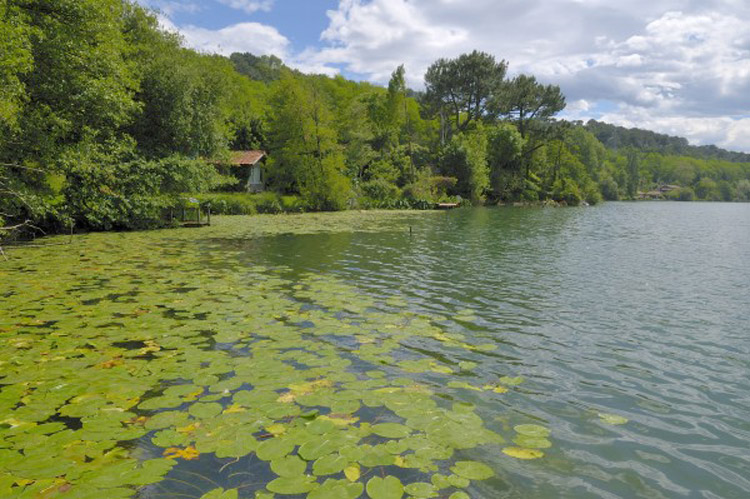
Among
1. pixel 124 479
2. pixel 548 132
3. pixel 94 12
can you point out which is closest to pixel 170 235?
pixel 94 12

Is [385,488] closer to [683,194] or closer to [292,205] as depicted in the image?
[292,205]

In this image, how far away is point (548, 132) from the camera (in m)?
66.8

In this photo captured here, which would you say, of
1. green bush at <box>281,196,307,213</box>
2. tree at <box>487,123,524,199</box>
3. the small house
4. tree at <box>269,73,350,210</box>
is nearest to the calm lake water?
green bush at <box>281,196,307,213</box>

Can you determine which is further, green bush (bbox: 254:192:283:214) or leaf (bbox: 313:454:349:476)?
green bush (bbox: 254:192:283:214)

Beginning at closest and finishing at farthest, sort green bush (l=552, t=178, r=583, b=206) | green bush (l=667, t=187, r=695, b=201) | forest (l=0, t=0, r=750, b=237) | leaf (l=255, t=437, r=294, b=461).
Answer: leaf (l=255, t=437, r=294, b=461) < forest (l=0, t=0, r=750, b=237) < green bush (l=552, t=178, r=583, b=206) < green bush (l=667, t=187, r=695, b=201)

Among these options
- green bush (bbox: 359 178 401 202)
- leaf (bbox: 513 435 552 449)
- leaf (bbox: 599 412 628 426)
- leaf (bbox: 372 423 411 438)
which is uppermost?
green bush (bbox: 359 178 401 202)

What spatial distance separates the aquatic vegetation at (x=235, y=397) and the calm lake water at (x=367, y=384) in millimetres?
29

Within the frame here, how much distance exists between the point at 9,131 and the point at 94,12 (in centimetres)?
517

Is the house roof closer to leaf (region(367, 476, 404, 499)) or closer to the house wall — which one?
the house wall

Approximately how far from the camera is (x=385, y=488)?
327 centimetres

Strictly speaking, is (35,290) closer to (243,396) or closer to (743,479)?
(243,396)

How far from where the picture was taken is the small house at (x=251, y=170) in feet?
137

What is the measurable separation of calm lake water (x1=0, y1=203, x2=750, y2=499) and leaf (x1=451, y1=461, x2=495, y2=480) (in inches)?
0.8

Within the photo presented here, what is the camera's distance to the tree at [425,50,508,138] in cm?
6356
